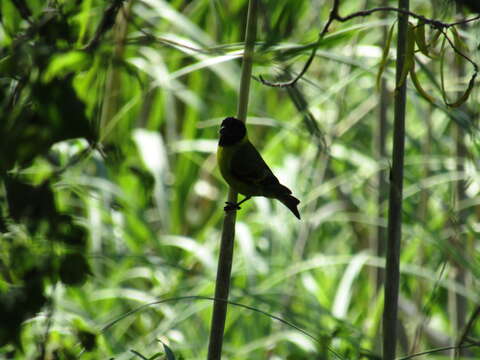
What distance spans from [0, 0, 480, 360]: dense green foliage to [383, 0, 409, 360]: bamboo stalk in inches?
2.1

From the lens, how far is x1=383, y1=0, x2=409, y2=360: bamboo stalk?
1.20 m

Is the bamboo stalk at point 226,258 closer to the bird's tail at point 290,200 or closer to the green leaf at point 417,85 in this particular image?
the green leaf at point 417,85

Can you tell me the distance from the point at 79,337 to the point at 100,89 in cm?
39

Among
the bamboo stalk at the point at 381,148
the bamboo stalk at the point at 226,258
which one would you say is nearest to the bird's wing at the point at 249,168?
the bamboo stalk at the point at 381,148

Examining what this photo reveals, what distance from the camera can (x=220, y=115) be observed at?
3234mm

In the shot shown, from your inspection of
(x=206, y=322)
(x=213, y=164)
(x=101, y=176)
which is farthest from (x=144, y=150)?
(x=206, y=322)

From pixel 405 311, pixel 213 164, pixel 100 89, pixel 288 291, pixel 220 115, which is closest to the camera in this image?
pixel 100 89

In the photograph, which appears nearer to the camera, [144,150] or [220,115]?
[144,150]

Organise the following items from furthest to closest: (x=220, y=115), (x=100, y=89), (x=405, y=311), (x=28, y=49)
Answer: (x=220, y=115)
(x=405, y=311)
(x=100, y=89)
(x=28, y=49)

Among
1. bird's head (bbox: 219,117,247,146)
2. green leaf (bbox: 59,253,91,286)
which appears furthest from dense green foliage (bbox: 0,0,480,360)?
bird's head (bbox: 219,117,247,146)

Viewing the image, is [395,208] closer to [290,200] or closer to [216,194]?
[290,200]

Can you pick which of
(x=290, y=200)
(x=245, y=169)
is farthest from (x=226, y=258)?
(x=290, y=200)

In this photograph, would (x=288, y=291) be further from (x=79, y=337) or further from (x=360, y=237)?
(x=79, y=337)

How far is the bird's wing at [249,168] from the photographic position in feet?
6.27
